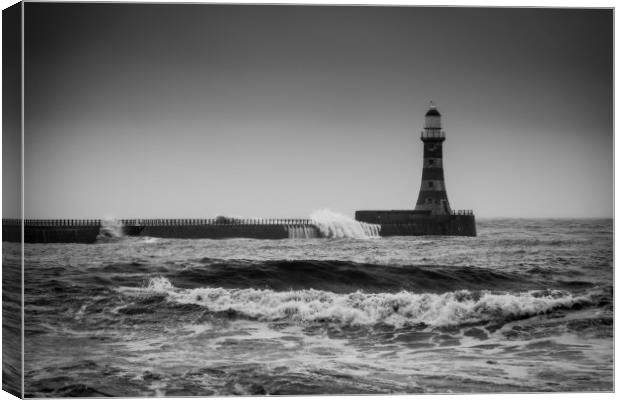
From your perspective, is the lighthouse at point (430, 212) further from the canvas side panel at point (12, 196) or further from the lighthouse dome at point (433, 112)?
the canvas side panel at point (12, 196)

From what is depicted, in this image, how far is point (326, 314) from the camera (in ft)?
37.6

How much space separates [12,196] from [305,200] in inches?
125

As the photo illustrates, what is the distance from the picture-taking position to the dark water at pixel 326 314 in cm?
1098

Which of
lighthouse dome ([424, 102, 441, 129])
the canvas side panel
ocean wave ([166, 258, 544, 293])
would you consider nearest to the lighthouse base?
ocean wave ([166, 258, 544, 293])

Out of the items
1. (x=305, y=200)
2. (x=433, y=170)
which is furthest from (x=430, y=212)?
(x=305, y=200)

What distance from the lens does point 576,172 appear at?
11734mm

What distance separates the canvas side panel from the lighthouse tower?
4385 millimetres

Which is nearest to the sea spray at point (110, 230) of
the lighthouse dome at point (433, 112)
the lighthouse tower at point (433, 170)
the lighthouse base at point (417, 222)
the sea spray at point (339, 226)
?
the sea spray at point (339, 226)

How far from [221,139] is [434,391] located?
3624mm

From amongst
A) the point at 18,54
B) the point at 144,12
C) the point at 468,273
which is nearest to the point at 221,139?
the point at 144,12

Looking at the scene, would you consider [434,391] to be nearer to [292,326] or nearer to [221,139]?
[292,326]

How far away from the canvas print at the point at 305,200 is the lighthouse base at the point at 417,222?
19mm

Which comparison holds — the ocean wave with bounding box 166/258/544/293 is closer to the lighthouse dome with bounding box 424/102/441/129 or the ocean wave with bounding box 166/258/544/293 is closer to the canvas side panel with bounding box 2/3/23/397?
the lighthouse dome with bounding box 424/102/441/129

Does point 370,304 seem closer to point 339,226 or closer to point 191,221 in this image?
point 339,226
